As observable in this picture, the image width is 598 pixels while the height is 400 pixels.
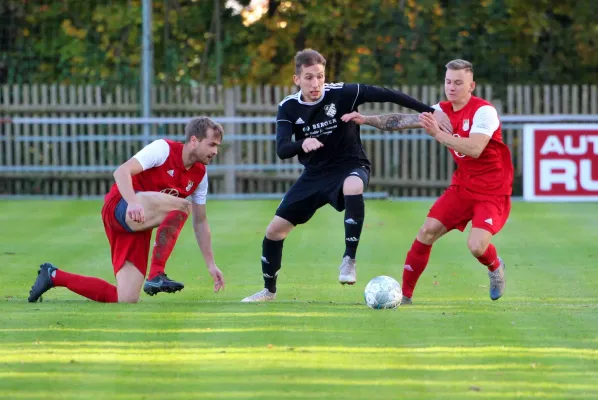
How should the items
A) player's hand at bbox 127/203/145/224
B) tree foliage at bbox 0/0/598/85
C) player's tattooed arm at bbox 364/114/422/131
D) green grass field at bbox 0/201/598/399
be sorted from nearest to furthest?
green grass field at bbox 0/201/598/399 < player's hand at bbox 127/203/145/224 < player's tattooed arm at bbox 364/114/422/131 < tree foliage at bbox 0/0/598/85

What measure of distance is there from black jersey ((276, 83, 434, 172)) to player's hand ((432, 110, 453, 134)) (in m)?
0.08

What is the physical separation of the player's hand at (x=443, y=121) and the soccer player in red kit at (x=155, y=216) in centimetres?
154

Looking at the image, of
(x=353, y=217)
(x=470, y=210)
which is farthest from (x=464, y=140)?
(x=353, y=217)

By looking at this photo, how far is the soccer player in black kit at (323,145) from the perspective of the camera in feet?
32.2

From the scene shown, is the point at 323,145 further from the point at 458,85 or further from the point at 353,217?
the point at 458,85

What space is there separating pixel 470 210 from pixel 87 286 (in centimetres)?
278

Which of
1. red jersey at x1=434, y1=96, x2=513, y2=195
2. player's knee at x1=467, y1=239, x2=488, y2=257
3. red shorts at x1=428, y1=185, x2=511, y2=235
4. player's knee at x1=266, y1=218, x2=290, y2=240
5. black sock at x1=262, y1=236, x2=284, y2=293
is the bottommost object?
black sock at x1=262, y1=236, x2=284, y2=293

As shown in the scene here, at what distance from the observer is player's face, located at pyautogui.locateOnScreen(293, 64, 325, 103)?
977cm

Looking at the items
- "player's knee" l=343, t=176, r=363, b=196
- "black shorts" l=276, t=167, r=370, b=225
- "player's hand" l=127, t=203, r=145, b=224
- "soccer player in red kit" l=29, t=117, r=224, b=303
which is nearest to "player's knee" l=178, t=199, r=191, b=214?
"soccer player in red kit" l=29, t=117, r=224, b=303

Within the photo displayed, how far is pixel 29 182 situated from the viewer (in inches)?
1008

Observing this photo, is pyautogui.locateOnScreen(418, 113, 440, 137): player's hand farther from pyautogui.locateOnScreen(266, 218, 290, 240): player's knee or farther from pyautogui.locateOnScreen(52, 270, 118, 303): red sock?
pyautogui.locateOnScreen(52, 270, 118, 303): red sock

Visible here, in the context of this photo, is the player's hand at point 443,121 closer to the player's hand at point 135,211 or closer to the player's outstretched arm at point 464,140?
the player's outstretched arm at point 464,140

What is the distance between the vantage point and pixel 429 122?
31.1 ft

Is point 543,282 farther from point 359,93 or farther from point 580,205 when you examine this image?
point 580,205
